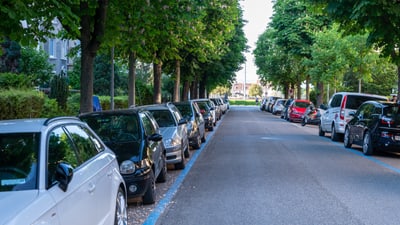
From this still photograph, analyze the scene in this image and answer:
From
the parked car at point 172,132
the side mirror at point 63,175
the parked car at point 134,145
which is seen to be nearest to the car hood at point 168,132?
the parked car at point 172,132

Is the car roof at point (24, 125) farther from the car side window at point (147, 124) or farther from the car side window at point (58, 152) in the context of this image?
the car side window at point (147, 124)

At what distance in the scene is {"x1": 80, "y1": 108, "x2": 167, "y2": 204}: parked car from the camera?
8133mm

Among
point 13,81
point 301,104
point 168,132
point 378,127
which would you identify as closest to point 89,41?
point 168,132

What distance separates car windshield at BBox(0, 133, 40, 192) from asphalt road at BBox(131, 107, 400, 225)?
3.16 metres

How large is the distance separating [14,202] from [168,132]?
897cm

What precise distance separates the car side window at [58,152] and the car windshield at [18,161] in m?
0.13

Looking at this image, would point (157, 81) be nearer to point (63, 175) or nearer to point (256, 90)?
point (63, 175)

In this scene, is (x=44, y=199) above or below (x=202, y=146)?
above

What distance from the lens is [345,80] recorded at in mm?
65312

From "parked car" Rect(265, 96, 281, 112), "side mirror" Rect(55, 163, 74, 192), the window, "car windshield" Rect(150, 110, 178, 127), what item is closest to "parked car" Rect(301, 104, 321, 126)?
"car windshield" Rect(150, 110, 178, 127)

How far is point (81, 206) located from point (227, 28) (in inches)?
855

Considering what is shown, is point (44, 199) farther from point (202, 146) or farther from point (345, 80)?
point (345, 80)

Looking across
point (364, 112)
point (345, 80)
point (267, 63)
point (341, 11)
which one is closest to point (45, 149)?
point (341, 11)

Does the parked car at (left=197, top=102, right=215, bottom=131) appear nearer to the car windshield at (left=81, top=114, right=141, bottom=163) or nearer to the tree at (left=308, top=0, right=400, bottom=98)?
the tree at (left=308, top=0, right=400, bottom=98)
